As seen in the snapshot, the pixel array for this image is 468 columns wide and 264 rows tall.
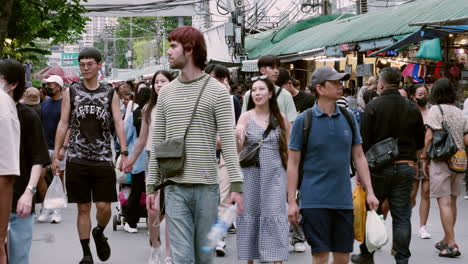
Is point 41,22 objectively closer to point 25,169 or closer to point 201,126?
point 25,169

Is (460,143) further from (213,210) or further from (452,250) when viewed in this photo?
(213,210)

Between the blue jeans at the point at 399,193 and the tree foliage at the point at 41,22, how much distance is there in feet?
44.7

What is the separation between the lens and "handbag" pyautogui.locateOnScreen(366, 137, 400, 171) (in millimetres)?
7305

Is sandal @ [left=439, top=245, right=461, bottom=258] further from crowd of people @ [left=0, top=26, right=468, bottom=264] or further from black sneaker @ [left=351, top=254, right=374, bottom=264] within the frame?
black sneaker @ [left=351, top=254, right=374, bottom=264]

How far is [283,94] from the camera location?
8.20 metres

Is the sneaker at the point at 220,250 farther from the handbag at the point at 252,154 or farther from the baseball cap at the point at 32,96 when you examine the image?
the baseball cap at the point at 32,96

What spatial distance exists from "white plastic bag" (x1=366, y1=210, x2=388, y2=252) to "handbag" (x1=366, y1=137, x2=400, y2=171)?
129 centimetres

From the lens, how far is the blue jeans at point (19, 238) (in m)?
5.60

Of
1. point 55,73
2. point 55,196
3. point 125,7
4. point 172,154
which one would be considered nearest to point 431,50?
point 55,196

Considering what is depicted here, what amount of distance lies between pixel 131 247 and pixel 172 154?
4515 millimetres

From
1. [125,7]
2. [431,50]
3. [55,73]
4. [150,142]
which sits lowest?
[150,142]

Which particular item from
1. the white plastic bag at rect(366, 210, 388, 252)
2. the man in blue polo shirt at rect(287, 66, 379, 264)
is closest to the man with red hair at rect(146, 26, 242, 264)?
the man in blue polo shirt at rect(287, 66, 379, 264)

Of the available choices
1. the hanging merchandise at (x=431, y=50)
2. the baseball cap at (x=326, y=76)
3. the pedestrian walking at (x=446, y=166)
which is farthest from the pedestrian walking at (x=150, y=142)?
the hanging merchandise at (x=431, y=50)

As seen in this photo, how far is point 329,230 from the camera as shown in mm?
5852
